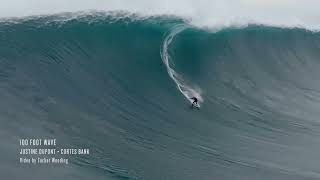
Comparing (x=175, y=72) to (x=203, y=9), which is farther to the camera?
(x=203, y=9)

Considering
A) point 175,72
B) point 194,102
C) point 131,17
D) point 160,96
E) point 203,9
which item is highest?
point 203,9

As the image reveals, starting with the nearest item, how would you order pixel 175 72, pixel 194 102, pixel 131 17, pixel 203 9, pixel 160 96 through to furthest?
1. pixel 194 102
2. pixel 160 96
3. pixel 175 72
4. pixel 131 17
5. pixel 203 9

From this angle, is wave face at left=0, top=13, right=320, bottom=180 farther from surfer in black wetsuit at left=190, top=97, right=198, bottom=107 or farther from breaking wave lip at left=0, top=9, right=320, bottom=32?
surfer in black wetsuit at left=190, top=97, right=198, bottom=107

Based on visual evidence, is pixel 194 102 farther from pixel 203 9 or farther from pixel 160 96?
pixel 203 9

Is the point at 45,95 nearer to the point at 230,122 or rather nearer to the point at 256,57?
the point at 230,122

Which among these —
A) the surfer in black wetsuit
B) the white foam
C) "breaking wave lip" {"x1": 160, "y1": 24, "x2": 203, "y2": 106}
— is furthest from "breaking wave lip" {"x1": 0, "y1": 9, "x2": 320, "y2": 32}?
the surfer in black wetsuit

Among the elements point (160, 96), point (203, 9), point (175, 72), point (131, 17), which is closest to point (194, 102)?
point (160, 96)

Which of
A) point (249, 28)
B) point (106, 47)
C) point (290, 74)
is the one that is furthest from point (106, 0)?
point (290, 74)

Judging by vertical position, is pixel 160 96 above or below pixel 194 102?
above
